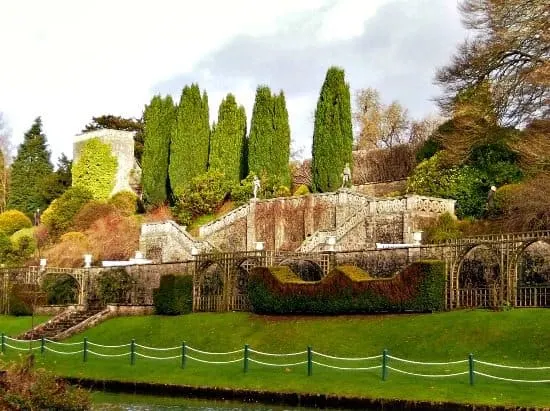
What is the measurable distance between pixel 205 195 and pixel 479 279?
1171 inches

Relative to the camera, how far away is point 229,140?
214 ft

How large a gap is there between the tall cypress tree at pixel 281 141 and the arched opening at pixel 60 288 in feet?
56.4

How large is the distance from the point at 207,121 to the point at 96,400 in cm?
4445

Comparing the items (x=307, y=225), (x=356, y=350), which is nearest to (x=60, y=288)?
(x=307, y=225)

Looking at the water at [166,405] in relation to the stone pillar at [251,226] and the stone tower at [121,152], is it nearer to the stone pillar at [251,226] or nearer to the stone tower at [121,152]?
the stone pillar at [251,226]

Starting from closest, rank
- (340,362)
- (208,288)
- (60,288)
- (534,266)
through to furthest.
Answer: (340,362) → (534,266) → (208,288) → (60,288)

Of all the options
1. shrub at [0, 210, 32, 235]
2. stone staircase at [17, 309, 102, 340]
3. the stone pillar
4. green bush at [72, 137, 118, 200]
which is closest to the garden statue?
the stone pillar

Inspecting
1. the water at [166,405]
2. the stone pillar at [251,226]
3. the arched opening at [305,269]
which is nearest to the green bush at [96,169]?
the stone pillar at [251,226]

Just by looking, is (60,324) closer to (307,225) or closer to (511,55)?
(307,225)

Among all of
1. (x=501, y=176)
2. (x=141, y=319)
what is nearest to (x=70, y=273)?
(x=141, y=319)

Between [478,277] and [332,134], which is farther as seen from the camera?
[332,134]

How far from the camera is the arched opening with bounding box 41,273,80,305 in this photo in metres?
49.4

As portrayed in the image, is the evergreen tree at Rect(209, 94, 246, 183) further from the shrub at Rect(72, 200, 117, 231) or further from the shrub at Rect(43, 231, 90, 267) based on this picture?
the shrub at Rect(43, 231, 90, 267)

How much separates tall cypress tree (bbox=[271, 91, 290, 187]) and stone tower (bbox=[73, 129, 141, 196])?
15.2 meters
